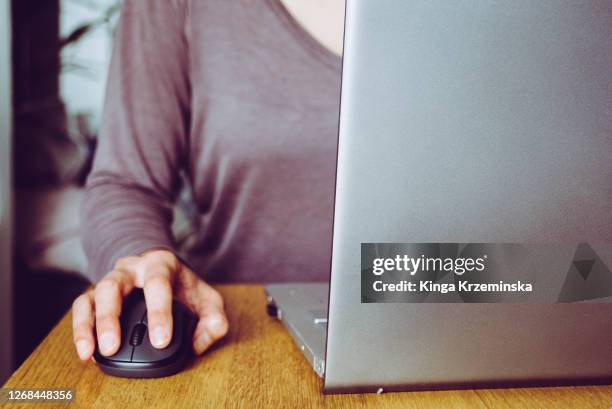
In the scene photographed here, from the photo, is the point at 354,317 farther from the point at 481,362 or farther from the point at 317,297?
the point at 317,297

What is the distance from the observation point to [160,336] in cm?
54

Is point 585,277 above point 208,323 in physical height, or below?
above

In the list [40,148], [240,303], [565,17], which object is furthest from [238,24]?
[40,148]

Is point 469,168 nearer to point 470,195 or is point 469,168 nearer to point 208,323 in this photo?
point 470,195

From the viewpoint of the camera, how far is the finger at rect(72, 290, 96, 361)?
539mm

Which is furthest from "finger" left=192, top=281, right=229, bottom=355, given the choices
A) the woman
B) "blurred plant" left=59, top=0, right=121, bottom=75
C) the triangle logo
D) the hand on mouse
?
"blurred plant" left=59, top=0, right=121, bottom=75

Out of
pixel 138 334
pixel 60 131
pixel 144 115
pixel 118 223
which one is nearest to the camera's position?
pixel 138 334

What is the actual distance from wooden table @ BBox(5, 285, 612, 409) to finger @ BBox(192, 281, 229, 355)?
0.01 metres

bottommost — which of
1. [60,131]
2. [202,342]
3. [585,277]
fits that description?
[60,131]

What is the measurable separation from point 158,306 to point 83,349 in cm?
8

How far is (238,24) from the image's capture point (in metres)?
1.03

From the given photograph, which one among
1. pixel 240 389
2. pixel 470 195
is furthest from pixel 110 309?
pixel 470 195

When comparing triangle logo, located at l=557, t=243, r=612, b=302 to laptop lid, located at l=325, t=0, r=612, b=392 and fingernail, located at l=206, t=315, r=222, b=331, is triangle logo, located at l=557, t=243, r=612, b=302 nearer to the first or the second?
laptop lid, located at l=325, t=0, r=612, b=392

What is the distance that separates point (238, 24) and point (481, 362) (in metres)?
0.77
